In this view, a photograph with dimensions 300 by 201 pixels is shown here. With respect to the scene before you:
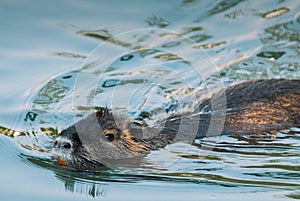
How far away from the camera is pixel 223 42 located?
8148mm

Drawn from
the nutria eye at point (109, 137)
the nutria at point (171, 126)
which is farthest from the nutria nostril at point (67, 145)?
the nutria eye at point (109, 137)

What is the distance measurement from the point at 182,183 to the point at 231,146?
3.00 ft

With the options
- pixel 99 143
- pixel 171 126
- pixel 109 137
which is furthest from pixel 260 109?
pixel 99 143

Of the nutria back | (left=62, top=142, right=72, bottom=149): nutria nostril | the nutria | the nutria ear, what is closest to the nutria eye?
the nutria

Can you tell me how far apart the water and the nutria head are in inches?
3.7

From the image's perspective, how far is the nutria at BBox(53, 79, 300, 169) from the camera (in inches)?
187

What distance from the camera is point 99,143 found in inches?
192

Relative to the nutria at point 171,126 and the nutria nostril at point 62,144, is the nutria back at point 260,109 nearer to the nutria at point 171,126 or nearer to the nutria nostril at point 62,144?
the nutria at point 171,126

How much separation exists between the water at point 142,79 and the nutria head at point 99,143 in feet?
0.31

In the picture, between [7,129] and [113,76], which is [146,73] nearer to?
[113,76]

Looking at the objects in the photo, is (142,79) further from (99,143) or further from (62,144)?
(62,144)

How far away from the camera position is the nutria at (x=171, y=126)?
4762 mm

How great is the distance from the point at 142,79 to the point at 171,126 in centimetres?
163

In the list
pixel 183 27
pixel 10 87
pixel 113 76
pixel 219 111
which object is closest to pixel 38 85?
pixel 10 87
